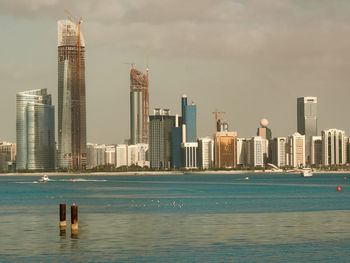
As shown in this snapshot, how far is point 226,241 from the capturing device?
73188 mm

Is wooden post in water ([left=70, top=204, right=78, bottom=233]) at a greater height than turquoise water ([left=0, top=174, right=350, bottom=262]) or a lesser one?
greater

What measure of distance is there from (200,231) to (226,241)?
920 cm

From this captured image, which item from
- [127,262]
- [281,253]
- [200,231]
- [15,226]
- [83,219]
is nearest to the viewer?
[127,262]

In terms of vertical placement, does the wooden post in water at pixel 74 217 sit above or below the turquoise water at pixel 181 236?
above

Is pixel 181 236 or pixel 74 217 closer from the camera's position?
pixel 181 236

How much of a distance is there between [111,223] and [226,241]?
2288cm

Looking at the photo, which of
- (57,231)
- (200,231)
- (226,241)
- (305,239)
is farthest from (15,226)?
(305,239)

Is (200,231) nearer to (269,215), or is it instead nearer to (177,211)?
(269,215)

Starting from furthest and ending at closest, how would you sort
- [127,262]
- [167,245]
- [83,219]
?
[83,219], [167,245], [127,262]

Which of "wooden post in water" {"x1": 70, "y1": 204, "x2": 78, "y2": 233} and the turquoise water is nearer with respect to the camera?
the turquoise water

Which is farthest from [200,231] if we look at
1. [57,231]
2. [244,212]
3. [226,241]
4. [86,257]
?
[244,212]

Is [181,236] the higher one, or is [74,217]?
[74,217]

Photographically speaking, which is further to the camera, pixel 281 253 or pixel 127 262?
pixel 281 253

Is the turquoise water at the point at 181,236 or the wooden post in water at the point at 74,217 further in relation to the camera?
the wooden post in water at the point at 74,217
